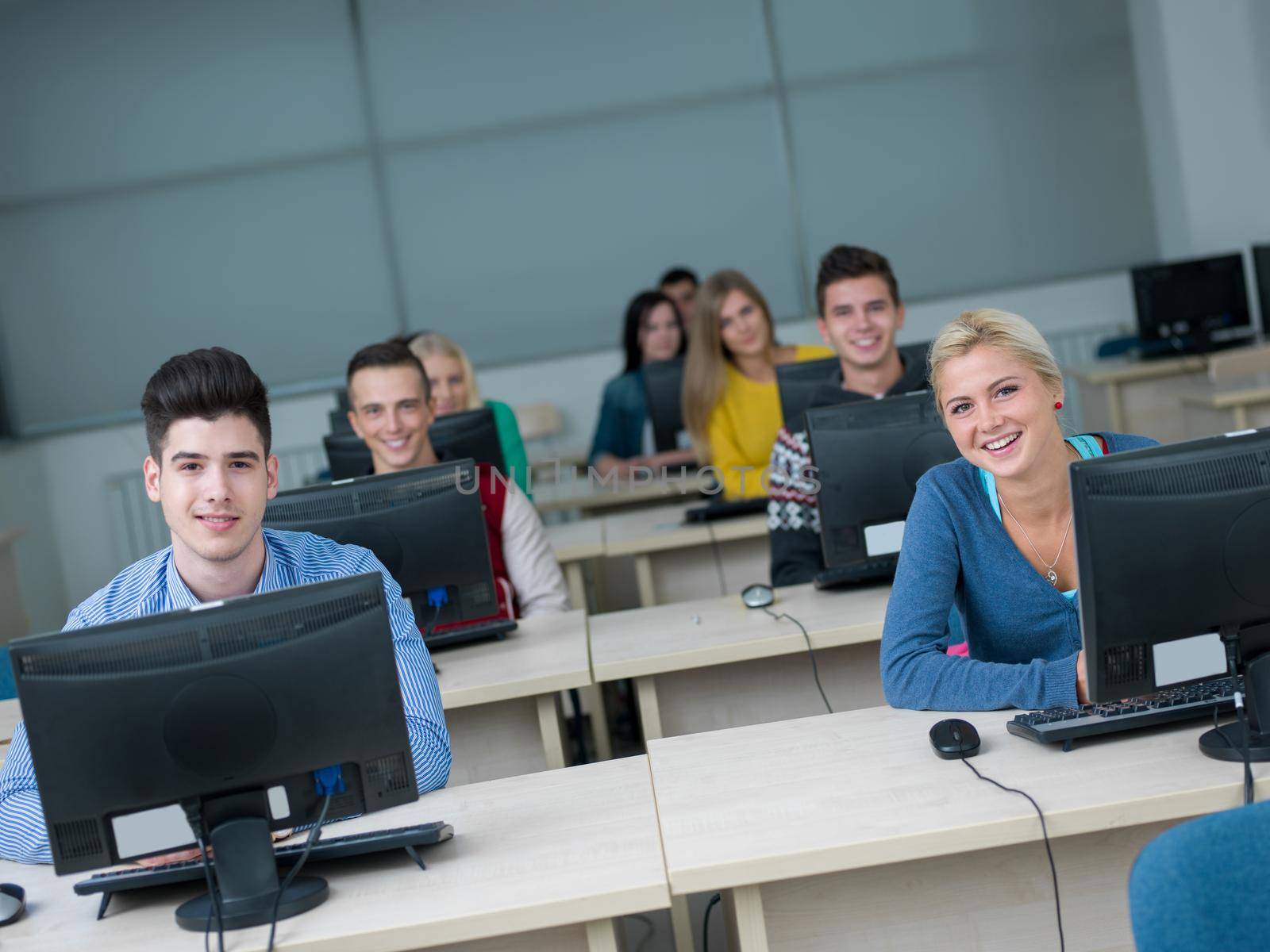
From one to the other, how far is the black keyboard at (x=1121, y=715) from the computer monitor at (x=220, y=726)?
770mm

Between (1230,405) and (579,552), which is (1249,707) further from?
(1230,405)

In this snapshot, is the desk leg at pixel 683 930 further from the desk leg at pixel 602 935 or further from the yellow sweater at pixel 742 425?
the yellow sweater at pixel 742 425

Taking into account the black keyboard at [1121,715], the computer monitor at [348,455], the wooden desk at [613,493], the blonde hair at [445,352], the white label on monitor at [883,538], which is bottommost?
the black keyboard at [1121,715]

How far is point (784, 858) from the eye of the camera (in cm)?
141

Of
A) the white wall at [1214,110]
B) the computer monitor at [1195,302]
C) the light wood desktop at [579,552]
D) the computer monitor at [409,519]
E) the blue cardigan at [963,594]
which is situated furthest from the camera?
the white wall at [1214,110]

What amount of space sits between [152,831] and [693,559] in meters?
2.39

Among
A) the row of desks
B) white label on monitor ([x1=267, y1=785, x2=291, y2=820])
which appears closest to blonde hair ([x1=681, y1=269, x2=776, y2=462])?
the row of desks

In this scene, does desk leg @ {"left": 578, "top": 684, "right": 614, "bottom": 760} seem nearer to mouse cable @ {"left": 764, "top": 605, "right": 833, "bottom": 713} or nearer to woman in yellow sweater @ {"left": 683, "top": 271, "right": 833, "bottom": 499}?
mouse cable @ {"left": 764, "top": 605, "right": 833, "bottom": 713}

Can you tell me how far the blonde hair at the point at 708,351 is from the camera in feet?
14.2

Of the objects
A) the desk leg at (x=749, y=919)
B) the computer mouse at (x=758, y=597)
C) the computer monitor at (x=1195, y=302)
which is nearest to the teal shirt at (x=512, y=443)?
the computer mouse at (x=758, y=597)

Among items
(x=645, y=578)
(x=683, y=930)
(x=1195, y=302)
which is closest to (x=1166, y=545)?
(x=683, y=930)

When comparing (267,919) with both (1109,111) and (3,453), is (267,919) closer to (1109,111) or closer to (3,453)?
(3,453)

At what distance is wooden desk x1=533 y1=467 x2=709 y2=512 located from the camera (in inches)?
180

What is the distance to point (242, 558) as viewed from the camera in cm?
179
